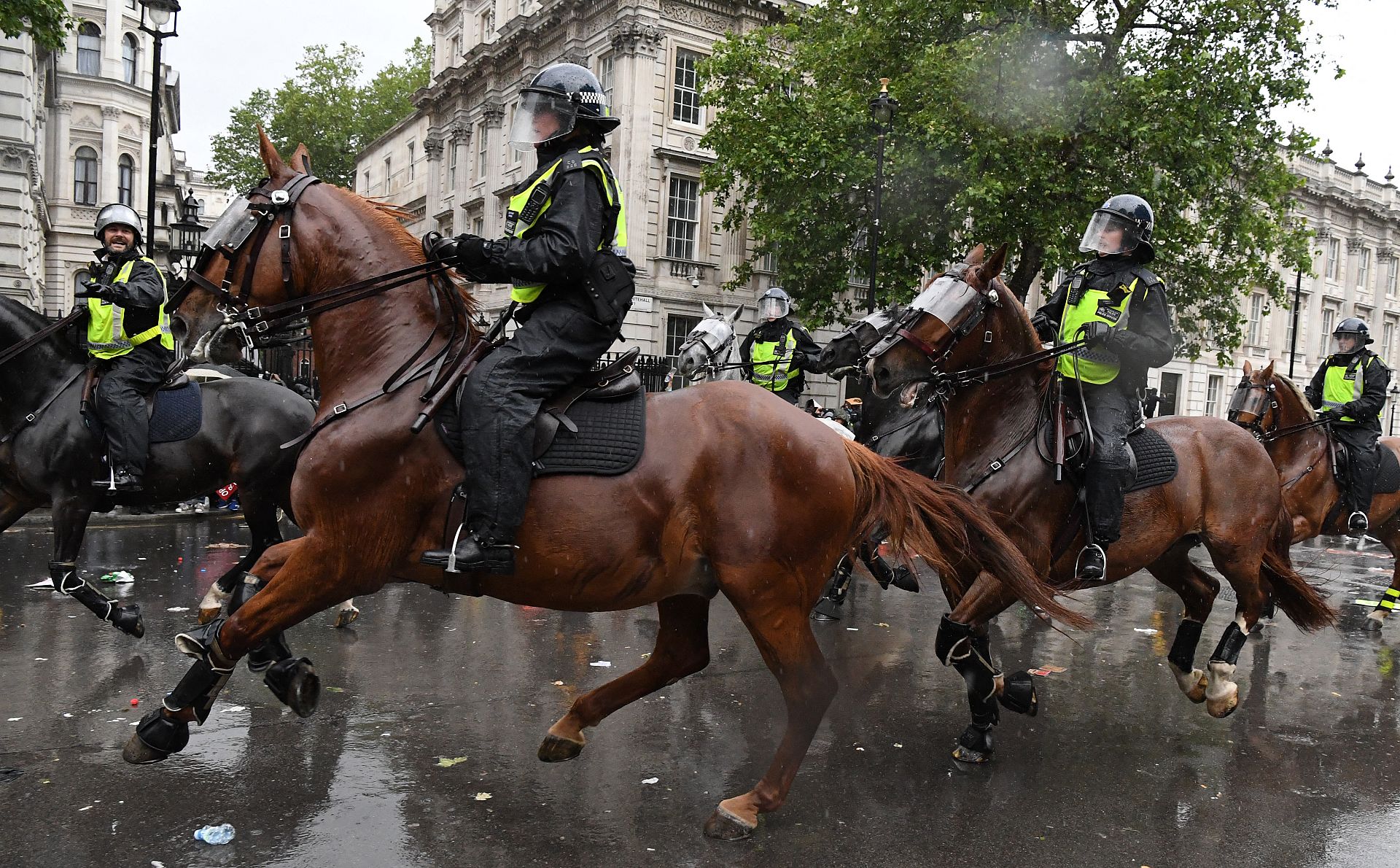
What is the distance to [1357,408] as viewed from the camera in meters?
9.73

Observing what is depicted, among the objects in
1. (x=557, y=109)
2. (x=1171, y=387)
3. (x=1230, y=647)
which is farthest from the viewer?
(x=1171, y=387)

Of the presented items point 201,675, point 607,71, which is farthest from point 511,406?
point 607,71

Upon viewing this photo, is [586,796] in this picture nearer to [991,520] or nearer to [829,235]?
[991,520]

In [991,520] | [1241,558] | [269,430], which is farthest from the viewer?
[269,430]

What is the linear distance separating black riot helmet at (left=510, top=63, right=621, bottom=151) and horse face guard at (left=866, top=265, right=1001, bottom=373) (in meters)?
1.90

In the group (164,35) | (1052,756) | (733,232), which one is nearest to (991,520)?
(1052,756)

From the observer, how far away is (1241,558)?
622cm

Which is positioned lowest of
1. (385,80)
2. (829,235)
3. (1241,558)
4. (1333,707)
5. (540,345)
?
(1333,707)

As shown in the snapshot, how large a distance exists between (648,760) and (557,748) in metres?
0.58

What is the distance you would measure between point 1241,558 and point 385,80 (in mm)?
59158

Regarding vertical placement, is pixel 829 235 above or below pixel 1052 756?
above

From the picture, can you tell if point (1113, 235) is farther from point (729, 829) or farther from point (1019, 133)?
point (1019, 133)

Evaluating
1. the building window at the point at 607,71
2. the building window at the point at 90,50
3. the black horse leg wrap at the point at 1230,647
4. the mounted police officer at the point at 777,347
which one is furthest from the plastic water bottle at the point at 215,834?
the building window at the point at 90,50

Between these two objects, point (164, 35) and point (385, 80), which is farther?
point (385, 80)
